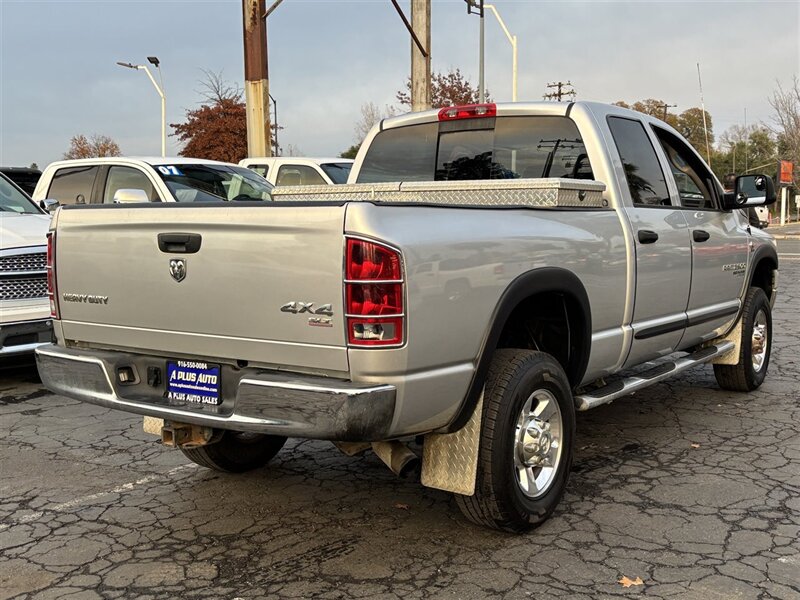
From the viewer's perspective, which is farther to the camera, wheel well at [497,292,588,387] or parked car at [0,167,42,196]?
parked car at [0,167,42,196]

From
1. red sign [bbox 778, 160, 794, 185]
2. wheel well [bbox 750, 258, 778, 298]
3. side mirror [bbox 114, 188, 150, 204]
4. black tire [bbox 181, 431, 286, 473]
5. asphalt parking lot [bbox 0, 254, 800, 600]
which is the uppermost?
red sign [bbox 778, 160, 794, 185]

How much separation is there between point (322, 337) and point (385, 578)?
3.45ft

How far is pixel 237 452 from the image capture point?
181 inches

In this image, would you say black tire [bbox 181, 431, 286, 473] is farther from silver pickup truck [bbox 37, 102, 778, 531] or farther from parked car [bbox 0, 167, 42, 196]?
parked car [bbox 0, 167, 42, 196]

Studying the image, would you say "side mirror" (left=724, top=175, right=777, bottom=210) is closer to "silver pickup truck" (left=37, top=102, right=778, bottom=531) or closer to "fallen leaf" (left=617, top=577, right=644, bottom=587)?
"silver pickup truck" (left=37, top=102, right=778, bottom=531)

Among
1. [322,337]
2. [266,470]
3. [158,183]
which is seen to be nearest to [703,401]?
[266,470]

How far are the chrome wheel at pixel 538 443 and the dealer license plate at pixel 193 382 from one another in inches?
52.3

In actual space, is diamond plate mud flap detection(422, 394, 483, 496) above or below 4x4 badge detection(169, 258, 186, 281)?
below

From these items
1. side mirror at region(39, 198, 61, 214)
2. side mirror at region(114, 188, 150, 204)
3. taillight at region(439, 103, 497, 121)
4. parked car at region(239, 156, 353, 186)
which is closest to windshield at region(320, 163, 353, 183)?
parked car at region(239, 156, 353, 186)

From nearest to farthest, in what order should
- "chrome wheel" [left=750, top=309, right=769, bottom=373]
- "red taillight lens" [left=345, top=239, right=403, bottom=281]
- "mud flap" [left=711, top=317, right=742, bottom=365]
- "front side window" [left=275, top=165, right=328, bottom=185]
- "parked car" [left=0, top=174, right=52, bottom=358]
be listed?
"red taillight lens" [left=345, top=239, right=403, bottom=281] → "mud flap" [left=711, top=317, right=742, bottom=365] → "chrome wheel" [left=750, top=309, right=769, bottom=373] → "parked car" [left=0, top=174, right=52, bottom=358] → "front side window" [left=275, top=165, right=328, bottom=185]

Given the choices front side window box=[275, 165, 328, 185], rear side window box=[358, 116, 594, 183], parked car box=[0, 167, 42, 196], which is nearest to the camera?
rear side window box=[358, 116, 594, 183]

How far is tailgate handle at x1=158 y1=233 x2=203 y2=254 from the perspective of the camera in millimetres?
3348

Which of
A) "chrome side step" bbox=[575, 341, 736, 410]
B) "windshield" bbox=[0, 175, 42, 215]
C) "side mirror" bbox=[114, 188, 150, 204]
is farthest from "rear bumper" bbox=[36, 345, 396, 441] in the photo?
"windshield" bbox=[0, 175, 42, 215]

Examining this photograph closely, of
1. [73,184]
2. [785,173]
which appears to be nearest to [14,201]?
[73,184]
